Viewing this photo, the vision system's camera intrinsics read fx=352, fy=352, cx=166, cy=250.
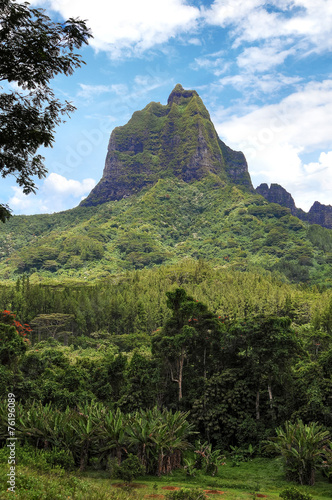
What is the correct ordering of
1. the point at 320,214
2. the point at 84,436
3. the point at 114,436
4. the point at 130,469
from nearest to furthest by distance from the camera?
the point at 130,469
the point at 84,436
the point at 114,436
the point at 320,214

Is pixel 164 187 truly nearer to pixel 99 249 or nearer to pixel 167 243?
pixel 167 243

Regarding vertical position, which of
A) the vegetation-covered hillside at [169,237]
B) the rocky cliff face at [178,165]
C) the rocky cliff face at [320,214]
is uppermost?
the rocky cliff face at [178,165]

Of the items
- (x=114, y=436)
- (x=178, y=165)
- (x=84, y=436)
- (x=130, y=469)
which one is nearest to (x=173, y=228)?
(x=178, y=165)

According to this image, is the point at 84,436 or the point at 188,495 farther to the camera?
the point at 84,436

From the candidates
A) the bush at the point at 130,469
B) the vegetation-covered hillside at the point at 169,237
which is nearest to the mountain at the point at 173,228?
the vegetation-covered hillside at the point at 169,237

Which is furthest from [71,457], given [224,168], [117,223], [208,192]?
[224,168]

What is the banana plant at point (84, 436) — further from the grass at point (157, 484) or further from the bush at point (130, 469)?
the bush at point (130, 469)

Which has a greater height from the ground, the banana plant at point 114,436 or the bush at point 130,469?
the banana plant at point 114,436

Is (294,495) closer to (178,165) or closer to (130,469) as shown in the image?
(130,469)

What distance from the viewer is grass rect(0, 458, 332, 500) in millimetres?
8867

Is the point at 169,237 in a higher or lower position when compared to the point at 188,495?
higher

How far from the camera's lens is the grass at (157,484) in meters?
8.87

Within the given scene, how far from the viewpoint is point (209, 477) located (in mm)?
15445

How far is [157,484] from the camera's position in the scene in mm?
13648
